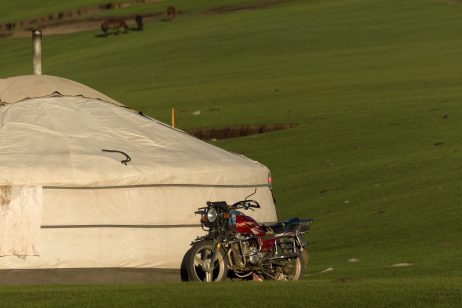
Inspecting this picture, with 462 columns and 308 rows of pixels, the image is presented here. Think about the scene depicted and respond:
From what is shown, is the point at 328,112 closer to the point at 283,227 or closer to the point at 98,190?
the point at 283,227

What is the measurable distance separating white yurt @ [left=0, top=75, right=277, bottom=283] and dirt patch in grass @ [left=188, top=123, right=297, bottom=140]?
19466 mm

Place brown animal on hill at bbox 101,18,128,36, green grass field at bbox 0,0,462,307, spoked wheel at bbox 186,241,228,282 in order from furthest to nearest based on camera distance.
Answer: brown animal on hill at bbox 101,18,128,36 → spoked wheel at bbox 186,241,228,282 → green grass field at bbox 0,0,462,307

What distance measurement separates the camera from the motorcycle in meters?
17.2

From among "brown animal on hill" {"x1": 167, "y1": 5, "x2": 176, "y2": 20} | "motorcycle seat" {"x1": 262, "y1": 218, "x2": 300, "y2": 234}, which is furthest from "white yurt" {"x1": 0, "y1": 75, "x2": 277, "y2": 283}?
"brown animal on hill" {"x1": 167, "y1": 5, "x2": 176, "y2": 20}

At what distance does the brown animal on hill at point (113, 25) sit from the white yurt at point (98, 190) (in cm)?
5372

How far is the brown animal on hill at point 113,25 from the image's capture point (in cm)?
7312

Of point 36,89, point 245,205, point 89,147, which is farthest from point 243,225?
point 36,89

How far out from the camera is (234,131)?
3966cm

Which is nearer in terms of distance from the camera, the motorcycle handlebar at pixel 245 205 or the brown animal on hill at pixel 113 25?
the motorcycle handlebar at pixel 245 205

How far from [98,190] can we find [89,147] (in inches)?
33.7

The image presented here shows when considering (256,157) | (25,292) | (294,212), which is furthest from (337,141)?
(25,292)

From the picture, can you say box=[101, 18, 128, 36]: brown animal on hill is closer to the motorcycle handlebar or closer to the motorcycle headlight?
the motorcycle handlebar

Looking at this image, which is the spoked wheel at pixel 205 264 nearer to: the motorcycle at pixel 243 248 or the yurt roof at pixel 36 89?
the motorcycle at pixel 243 248

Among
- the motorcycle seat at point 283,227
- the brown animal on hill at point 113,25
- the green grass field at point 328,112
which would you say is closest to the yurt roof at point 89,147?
the motorcycle seat at point 283,227
